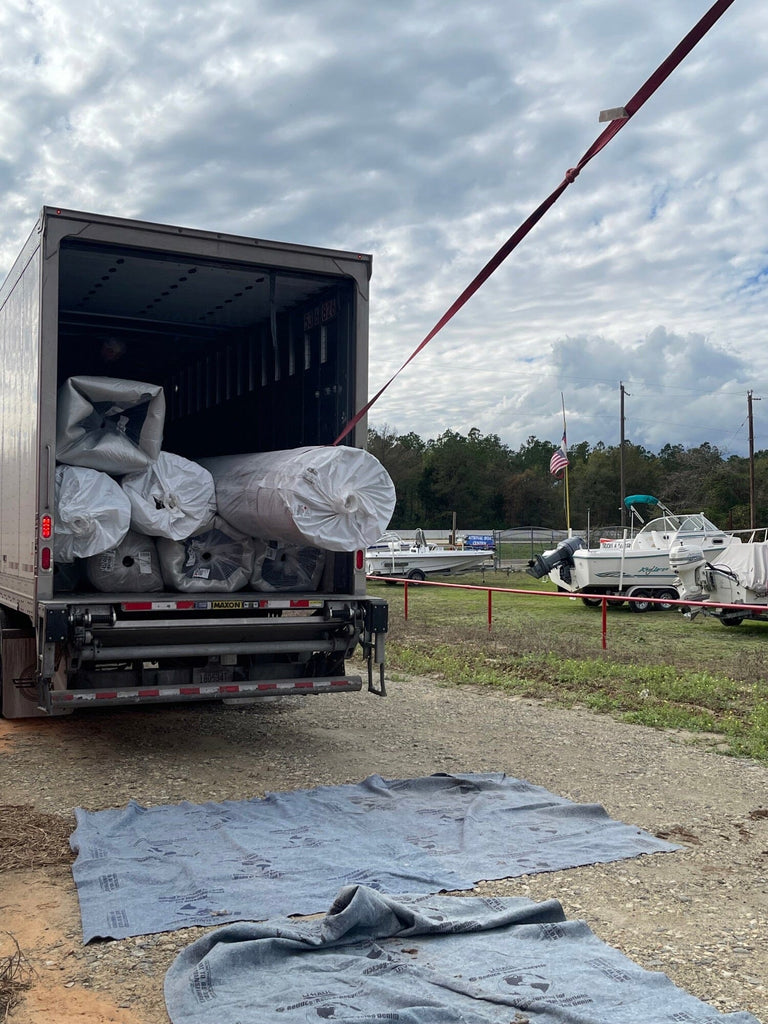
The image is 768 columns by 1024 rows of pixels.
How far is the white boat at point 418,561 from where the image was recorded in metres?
33.8

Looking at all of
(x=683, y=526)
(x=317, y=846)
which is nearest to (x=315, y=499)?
(x=317, y=846)

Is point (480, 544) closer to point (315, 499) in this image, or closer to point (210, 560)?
point (210, 560)

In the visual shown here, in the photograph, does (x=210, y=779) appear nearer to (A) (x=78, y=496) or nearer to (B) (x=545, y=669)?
(A) (x=78, y=496)

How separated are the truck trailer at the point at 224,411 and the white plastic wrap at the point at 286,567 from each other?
0.41 ft

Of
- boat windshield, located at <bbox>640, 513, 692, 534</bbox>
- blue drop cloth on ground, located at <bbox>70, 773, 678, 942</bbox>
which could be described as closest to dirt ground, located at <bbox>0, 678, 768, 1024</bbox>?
blue drop cloth on ground, located at <bbox>70, 773, 678, 942</bbox>

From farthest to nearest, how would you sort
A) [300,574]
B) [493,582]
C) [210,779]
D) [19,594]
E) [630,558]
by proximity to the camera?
[493,582] → [630,558] → [300,574] → [19,594] → [210,779]

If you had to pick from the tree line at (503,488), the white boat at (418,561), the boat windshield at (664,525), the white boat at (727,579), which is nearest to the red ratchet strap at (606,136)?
the white boat at (727,579)

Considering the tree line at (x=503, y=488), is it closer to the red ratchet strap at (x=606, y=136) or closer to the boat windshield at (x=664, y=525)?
the boat windshield at (x=664, y=525)

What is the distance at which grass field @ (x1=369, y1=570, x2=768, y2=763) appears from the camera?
9.90 metres

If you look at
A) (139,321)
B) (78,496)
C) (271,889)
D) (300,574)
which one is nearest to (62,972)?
(271,889)

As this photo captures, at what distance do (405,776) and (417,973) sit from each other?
3.62 meters

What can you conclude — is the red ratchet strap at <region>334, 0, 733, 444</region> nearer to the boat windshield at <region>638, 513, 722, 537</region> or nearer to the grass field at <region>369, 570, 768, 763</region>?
the grass field at <region>369, 570, 768, 763</region>

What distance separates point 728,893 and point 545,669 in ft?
24.9

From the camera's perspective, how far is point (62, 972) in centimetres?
409
